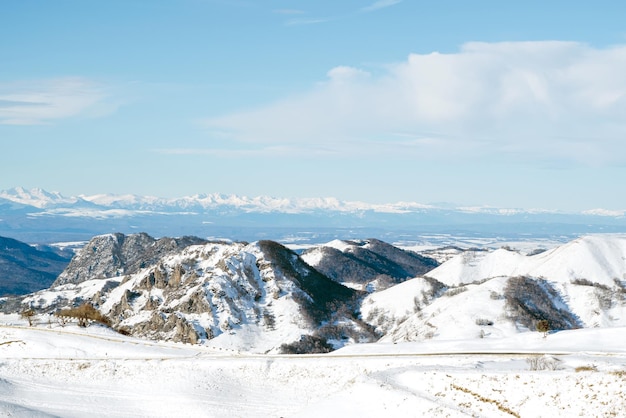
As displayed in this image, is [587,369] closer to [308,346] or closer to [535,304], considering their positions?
[308,346]

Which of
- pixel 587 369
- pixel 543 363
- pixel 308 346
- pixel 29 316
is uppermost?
pixel 587 369

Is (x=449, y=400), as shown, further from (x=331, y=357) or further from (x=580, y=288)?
(x=580, y=288)

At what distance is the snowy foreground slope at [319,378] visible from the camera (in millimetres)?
53094

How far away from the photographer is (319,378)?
Result: 78.9 meters

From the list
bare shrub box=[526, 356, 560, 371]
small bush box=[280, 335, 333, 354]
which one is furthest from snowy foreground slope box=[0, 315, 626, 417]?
small bush box=[280, 335, 333, 354]

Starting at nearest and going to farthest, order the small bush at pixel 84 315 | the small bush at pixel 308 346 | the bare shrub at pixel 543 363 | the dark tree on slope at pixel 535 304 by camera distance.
→ the bare shrub at pixel 543 363, the small bush at pixel 84 315, the dark tree on slope at pixel 535 304, the small bush at pixel 308 346

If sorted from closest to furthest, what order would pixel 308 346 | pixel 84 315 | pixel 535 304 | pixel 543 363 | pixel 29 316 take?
pixel 543 363
pixel 84 315
pixel 29 316
pixel 308 346
pixel 535 304

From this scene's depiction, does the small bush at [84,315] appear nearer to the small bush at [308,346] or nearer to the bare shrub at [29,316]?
the bare shrub at [29,316]

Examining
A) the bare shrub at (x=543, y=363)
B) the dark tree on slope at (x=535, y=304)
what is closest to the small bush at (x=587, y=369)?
the bare shrub at (x=543, y=363)

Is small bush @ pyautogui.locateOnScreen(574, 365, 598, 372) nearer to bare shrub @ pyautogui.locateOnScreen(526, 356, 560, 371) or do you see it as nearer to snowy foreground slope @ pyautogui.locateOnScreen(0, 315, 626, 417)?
snowy foreground slope @ pyautogui.locateOnScreen(0, 315, 626, 417)

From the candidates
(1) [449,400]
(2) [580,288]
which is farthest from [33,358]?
(2) [580,288]

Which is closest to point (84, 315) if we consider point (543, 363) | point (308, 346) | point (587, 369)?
point (308, 346)

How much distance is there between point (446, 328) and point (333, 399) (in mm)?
Result: 111297

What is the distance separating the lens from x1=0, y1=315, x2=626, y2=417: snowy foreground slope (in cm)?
5309
